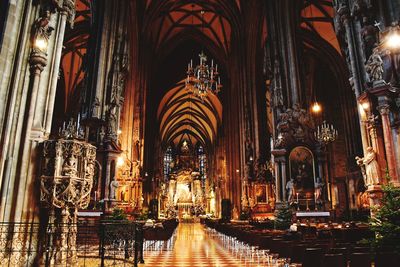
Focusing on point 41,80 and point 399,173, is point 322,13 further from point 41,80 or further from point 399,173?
point 41,80

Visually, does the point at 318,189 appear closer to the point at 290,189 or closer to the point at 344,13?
the point at 290,189

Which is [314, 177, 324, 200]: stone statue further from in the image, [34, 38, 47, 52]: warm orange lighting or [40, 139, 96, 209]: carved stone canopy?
[34, 38, 47, 52]: warm orange lighting

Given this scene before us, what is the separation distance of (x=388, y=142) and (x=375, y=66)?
2175 mm

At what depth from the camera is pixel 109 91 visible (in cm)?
1591

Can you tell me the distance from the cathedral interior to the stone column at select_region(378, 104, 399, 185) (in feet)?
0.12

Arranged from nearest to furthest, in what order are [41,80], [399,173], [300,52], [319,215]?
1. [41,80]
2. [399,173]
3. [319,215]
4. [300,52]

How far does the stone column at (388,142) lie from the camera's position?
8312mm

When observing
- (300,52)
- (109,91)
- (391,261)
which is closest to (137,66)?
(109,91)

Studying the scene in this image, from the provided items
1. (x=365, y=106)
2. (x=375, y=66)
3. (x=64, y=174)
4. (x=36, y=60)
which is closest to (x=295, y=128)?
(x=365, y=106)

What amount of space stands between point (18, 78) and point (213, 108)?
3677cm

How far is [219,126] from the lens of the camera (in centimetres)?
4209

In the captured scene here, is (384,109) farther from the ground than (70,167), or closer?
farther from the ground

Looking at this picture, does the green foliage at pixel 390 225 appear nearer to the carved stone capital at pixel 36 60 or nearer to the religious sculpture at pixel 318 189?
the carved stone capital at pixel 36 60

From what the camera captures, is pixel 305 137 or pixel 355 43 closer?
pixel 355 43
